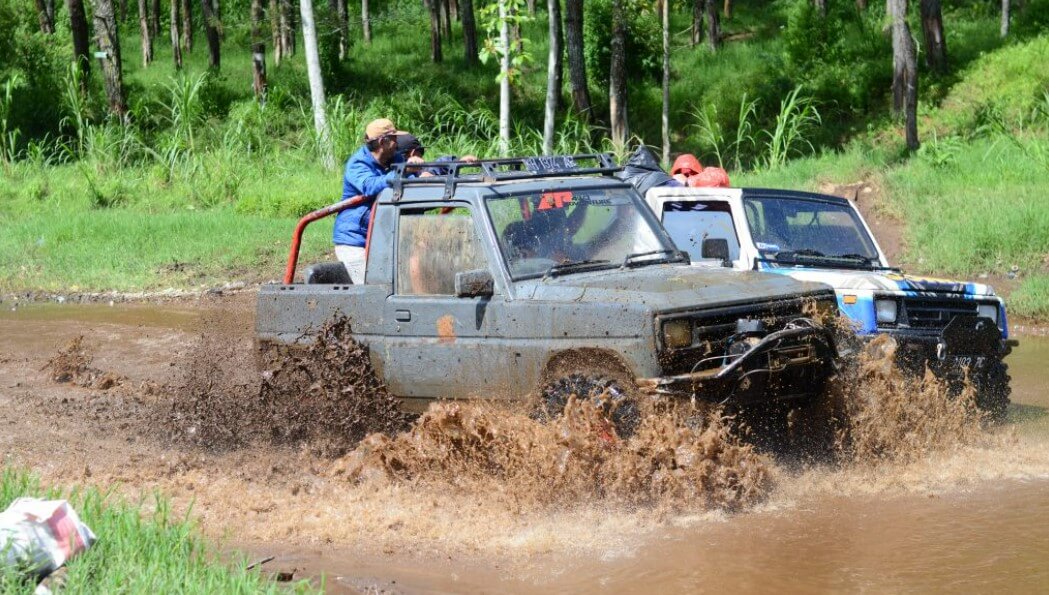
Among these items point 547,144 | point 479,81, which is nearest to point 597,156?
point 547,144

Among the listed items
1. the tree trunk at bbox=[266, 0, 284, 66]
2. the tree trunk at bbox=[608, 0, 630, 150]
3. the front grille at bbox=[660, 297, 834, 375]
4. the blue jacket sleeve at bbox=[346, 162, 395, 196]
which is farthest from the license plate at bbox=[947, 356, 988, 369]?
the tree trunk at bbox=[266, 0, 284, 66]

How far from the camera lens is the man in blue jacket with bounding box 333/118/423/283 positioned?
844 cm

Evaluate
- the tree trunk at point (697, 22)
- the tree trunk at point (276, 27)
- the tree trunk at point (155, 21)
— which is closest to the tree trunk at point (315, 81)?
the tree trunk at point (276, 27)

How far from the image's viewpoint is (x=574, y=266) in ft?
23.6

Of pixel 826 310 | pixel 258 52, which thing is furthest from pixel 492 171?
pixel 258 52

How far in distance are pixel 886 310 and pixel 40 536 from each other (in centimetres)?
526

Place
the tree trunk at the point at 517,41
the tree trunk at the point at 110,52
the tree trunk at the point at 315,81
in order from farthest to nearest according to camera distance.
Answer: the tree trunk at the point at 110,52
the tree trunk at the point at 315,81
the tree trunk at the point at 517,41

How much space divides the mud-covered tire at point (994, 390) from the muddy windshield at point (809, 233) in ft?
3.74

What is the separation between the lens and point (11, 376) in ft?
35.2

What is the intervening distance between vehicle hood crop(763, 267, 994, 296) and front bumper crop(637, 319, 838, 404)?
136cm

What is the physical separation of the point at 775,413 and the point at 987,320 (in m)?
2.04

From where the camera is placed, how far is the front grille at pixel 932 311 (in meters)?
8.00

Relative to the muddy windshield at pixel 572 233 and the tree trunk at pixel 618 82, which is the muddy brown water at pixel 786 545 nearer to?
the muddy windshield at pixel 572 233

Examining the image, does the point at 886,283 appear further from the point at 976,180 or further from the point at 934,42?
the point at 934,42
